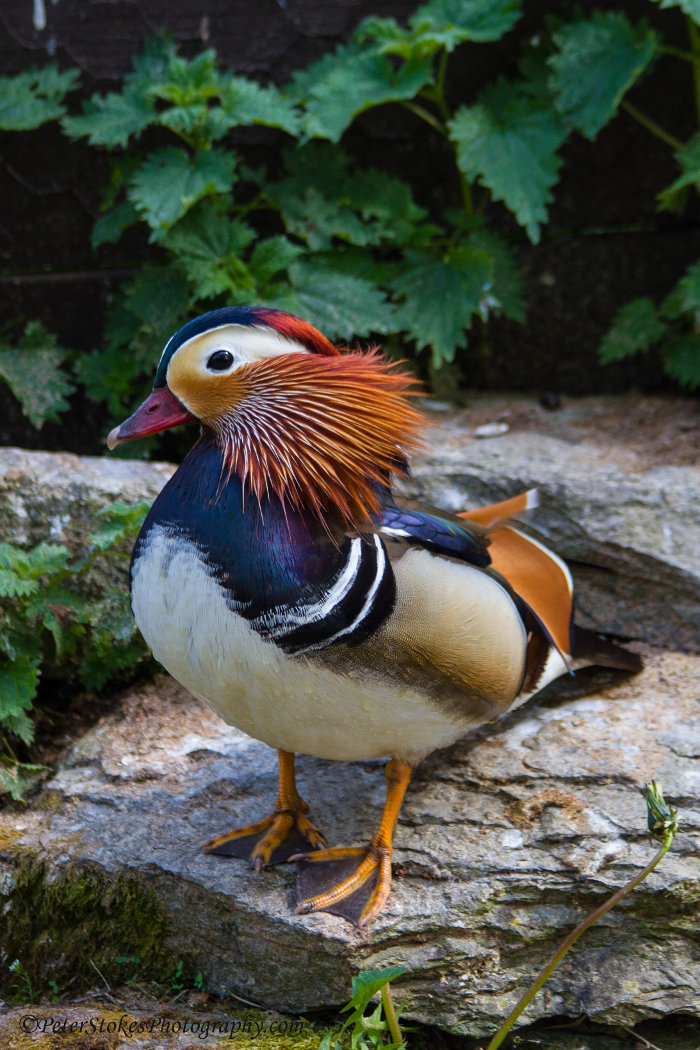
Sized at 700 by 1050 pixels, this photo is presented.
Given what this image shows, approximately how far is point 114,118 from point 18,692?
1904mm

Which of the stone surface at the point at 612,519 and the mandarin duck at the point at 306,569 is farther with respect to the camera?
the stone surface at the point at 612,519

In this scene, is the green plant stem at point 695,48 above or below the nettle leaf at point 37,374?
above

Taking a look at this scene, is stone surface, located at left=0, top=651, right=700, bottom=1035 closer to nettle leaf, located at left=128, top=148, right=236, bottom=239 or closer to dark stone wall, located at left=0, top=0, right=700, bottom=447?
nettle leaf, located at left=128, top=148, right=236, bottom=239

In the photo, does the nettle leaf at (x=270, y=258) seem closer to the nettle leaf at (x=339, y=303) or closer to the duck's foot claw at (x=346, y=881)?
the nettle leaf at (x=339, y=303)

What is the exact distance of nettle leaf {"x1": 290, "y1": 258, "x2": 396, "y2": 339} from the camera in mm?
3068

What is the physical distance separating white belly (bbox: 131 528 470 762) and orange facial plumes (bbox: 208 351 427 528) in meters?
0.20

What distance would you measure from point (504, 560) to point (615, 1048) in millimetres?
1003

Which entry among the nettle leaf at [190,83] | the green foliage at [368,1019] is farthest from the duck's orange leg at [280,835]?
the nettle leaf at [190,83]

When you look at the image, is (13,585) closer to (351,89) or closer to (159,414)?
(159,414)

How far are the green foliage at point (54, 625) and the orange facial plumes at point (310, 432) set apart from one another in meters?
0.72

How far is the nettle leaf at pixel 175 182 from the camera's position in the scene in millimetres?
3004

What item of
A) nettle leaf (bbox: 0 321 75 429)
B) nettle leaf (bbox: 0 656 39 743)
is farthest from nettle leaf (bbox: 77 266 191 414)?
nettle leaf (bbox: 0 656 39 743)

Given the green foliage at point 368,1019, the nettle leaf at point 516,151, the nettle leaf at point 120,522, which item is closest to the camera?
the green foliage at point 368,1019

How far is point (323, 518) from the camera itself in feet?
5.81
